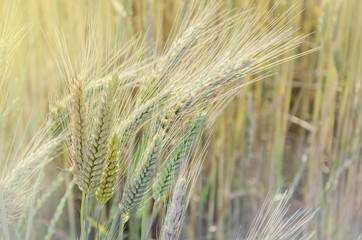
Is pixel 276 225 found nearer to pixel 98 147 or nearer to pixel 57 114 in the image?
pixel 98 147

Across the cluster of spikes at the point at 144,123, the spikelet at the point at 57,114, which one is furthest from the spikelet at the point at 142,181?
the spikelet at the point at 57,114

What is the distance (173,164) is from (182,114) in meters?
0.09

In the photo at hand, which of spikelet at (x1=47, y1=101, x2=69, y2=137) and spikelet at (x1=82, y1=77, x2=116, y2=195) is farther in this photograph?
spikelet at (x1=47, y1=101, x2=69, y2=137)

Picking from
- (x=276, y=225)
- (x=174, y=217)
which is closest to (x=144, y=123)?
(x=174, y=217)

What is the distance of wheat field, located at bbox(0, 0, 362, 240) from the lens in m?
0.77

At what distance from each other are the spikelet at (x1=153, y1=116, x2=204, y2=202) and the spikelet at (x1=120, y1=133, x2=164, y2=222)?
0.04 metres

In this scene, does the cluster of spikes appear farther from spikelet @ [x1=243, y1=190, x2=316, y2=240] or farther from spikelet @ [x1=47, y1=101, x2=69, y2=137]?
spikelet @ [x1=243, y1=190, x2=316, y2=240]

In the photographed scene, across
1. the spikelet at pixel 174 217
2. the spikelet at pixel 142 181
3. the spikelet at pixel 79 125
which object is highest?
the spikelet at pixel 79 125

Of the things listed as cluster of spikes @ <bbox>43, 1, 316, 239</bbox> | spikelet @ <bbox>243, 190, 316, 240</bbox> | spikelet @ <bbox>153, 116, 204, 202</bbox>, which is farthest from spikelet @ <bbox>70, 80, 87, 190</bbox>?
spikelet @ <bbox>243, 190, 316, 240</bbox>

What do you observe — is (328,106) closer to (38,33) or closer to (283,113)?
(283,113)

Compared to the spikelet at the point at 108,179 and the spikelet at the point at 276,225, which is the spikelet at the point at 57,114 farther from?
the spikelet at the point at 276,225

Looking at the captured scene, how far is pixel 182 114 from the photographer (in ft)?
2.57

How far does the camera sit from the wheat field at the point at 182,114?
0.77 m

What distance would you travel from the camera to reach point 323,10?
136cm
